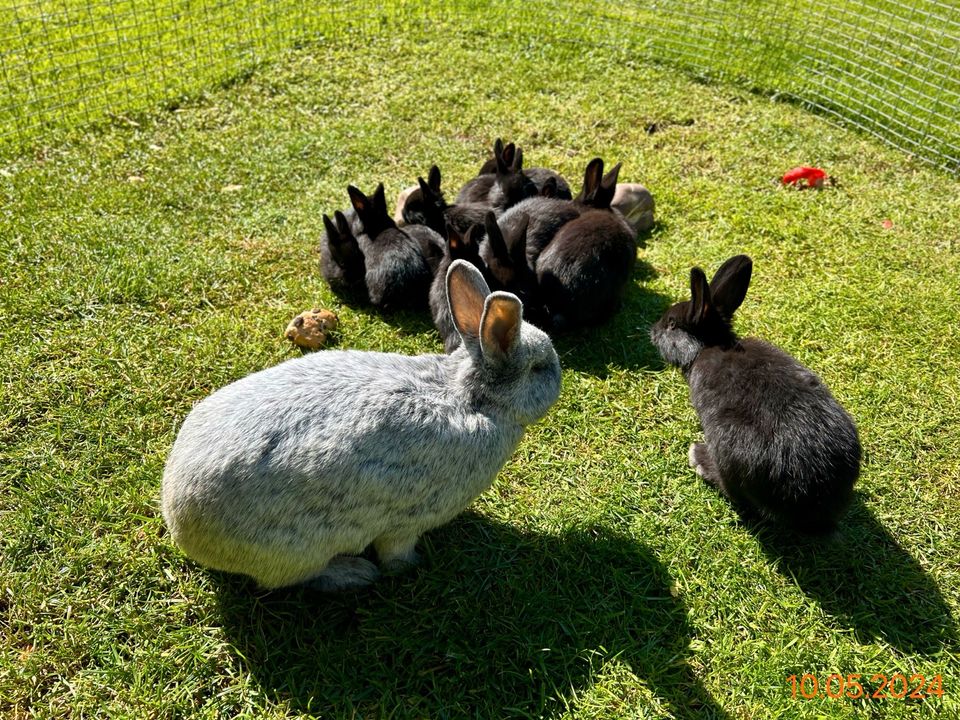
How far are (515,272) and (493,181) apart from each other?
1451mm

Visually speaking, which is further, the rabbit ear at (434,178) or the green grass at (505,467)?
the rabbit ear at (434,178)

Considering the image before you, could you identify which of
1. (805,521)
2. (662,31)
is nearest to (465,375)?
(805,521)

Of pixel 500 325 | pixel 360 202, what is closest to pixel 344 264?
pixel 360 202

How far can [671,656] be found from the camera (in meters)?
3.24

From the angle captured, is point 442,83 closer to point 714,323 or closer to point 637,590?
point 714,323

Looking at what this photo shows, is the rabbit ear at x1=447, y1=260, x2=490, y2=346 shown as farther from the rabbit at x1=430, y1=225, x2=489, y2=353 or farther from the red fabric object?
the red fabric object

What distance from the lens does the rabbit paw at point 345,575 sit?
3.34 m

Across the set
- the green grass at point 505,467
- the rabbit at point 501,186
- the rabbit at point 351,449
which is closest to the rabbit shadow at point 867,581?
the green grass at point 505,467

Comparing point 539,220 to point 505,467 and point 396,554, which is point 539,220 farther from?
point 396,554

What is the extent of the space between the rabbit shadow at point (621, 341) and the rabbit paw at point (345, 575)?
1874mm

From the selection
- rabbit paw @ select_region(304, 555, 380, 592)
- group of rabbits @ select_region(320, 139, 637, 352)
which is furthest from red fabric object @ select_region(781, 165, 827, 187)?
rabbit paw @ select_region(304, 555, 380, 592)

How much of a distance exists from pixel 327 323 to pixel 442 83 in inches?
167

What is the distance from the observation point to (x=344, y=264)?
17.0ft

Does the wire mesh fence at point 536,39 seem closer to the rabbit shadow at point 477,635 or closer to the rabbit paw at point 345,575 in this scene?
the rabbit paw at point 345,575
